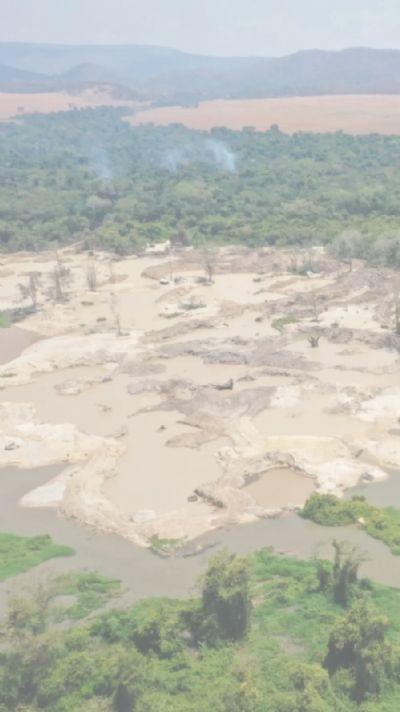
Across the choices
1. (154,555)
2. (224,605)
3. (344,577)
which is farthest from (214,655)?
(154,555)

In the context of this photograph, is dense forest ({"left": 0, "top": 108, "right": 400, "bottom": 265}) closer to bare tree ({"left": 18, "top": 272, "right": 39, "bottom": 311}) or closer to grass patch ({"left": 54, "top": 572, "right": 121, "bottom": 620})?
bare tree ({"left": 18, "top": 272, "right": 39, "bottom": 311})

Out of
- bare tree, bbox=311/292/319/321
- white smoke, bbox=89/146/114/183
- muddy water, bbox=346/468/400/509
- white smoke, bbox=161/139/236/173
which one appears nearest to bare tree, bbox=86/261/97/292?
bare tree, bbox=311/292/319/321

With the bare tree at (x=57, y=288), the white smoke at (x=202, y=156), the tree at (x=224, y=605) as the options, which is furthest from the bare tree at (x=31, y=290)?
the white smoke at (x=202, y=156)

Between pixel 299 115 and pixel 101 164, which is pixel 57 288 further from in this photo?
pixel 299 115

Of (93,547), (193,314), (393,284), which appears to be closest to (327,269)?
(393,284)

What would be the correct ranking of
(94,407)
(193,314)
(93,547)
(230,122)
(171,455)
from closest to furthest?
(93,547) < (171,455) < (94,407) < (193,314) < (230,122)

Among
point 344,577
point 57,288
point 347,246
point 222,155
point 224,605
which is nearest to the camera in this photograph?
point 224,605

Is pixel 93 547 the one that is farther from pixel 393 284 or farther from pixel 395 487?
pixel 393 284
